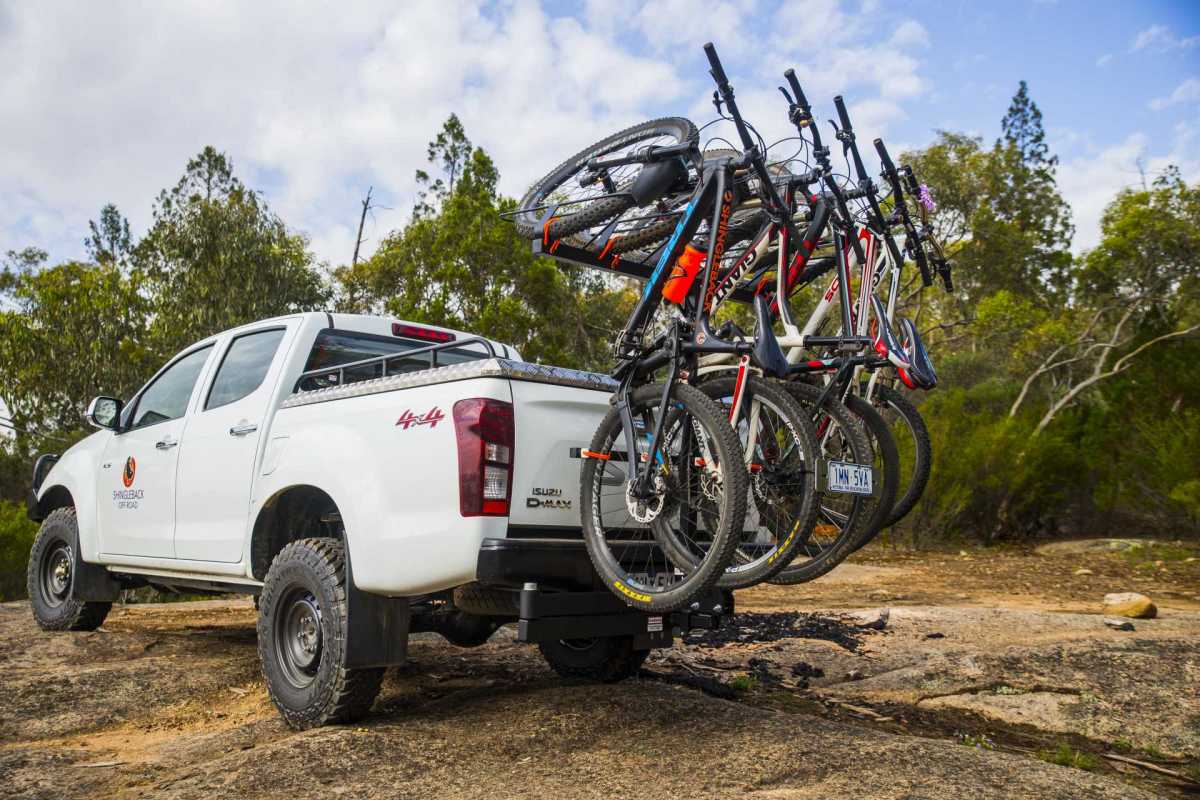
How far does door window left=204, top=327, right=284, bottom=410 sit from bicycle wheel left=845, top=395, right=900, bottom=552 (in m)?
3.16

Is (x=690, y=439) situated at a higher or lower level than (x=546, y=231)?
lower

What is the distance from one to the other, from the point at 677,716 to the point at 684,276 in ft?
6.69

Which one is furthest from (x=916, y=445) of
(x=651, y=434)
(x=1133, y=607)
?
(x=1133, y=607)

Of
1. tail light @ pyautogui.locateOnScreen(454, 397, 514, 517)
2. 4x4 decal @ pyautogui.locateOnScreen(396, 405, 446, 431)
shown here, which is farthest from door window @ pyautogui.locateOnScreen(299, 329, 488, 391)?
tail light @ pyautogui.locateOnScreen(454, 397, 514, 517)

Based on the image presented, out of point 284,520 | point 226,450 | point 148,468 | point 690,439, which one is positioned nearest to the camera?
point 690,439

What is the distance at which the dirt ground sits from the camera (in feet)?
11.7

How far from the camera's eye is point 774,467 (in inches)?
154

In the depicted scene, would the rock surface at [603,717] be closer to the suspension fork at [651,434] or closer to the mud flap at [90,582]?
the mud flap at [90,582]

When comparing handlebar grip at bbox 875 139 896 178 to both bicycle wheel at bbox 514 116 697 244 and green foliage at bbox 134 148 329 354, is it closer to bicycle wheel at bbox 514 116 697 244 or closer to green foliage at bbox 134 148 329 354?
bicycle wheel at bbox 514 116 697 244

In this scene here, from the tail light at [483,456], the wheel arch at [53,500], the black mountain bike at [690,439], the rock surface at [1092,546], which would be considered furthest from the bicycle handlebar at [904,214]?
the rock surface at [1092,546]

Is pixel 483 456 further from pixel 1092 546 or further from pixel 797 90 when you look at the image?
pixel 1092 546

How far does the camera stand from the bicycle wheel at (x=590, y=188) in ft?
14.8

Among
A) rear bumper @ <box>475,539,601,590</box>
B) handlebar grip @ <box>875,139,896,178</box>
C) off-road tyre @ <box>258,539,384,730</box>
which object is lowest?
off-road tyre @ <box>258,539,384,730</box>

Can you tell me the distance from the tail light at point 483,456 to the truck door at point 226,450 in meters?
1.69
